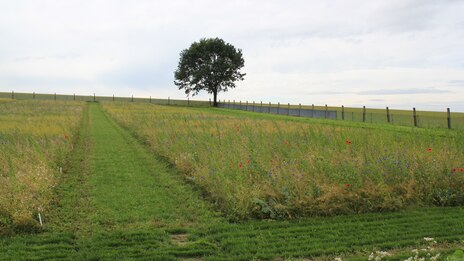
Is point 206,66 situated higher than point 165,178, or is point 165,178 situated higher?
point 206,66

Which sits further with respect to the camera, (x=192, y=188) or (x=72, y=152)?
(x=72, y=152)

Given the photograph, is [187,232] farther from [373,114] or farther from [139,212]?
[373,114]

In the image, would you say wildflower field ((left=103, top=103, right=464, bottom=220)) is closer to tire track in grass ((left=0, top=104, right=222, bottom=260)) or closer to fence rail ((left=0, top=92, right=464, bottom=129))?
tire track in grass ((left=0, top=104, right=222, bottom=260))

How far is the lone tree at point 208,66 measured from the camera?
69.2 metres

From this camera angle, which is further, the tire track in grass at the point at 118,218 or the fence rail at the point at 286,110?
the fence rail at the point at 286,110

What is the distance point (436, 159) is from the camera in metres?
8.89

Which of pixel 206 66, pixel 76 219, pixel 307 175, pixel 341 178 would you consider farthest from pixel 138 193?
pixel 206 66

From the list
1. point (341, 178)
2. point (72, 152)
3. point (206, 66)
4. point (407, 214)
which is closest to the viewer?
point (407, 214)

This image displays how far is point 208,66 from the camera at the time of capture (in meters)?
69.1

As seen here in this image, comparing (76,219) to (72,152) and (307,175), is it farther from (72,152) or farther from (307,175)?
(72,152)

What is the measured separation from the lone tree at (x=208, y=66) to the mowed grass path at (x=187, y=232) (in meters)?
61.3

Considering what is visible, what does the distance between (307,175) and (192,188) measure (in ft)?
8.62

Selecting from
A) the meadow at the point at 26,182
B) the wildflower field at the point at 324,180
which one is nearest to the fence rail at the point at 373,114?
the wildflower field at the point at 324,180

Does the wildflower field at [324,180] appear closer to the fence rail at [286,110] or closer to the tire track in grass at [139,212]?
the tire track in grass at [139,212]
